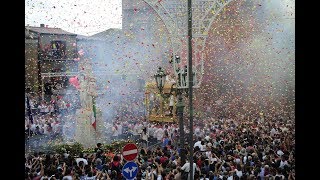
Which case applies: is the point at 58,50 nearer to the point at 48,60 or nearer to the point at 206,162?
the point at 48,60

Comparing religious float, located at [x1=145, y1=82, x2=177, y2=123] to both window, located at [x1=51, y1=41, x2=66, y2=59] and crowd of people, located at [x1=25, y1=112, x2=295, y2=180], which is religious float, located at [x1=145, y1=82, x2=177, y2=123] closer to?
crowd of people, located at [x1=25, y1=112, x2=295, y2=180]

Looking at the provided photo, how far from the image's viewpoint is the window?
21.8 m

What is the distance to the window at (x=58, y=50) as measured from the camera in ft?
71.4

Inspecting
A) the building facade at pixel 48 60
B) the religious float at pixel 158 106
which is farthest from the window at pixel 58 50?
the religious float at pixel 158 106

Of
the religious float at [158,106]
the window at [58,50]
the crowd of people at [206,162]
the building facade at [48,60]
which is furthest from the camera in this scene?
the window at [58,50]

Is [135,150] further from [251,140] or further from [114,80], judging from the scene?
[114,80]

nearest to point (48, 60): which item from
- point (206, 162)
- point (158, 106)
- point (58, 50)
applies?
point (58, 50)

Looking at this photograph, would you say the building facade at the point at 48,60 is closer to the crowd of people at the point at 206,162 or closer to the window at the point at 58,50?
the window at the point at 58,50

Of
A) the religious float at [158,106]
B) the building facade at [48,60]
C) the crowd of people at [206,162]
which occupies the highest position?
the building facade at [48,60]

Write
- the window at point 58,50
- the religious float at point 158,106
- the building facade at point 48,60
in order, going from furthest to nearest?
the window at point 58,50, the building facade at point 48,60, the religious float at point 158,106

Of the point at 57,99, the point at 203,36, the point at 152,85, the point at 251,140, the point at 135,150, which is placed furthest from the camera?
the point at 57,99

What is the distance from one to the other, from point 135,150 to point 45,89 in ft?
52.6
